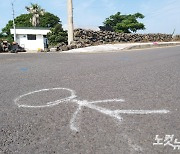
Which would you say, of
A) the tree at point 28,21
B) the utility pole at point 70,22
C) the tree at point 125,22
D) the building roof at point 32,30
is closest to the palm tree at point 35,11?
the tree at point 28,21

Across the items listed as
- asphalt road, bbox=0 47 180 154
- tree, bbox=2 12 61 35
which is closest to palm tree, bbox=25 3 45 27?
tree, bbox=2 12 61 35

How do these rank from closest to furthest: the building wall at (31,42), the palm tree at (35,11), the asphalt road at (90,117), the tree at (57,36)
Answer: the asphalt road at (90,117) < the tree at (57,36) < the building wall at (31,42) < the palm tree at (35,11)

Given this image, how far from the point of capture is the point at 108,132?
2.90m

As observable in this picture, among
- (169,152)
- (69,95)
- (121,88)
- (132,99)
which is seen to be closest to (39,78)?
(69,95)

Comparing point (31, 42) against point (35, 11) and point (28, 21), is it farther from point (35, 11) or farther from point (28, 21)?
point (28, 21)

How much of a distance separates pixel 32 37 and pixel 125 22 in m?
25.8

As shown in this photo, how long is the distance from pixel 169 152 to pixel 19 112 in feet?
7.71

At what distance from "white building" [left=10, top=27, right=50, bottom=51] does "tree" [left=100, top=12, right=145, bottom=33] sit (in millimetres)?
20028

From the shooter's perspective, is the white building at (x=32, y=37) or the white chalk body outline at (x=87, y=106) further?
the white building at (x=32, y=37)

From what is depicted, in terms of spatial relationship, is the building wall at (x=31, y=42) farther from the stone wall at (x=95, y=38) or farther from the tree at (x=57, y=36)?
the stone wall at (x=95, y=38)

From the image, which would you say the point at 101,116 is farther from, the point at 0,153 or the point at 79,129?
the point at 0,153

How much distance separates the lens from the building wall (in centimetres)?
3846

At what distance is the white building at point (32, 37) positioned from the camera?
3819 centimetres

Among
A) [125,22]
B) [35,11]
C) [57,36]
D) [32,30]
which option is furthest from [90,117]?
[125,22]
